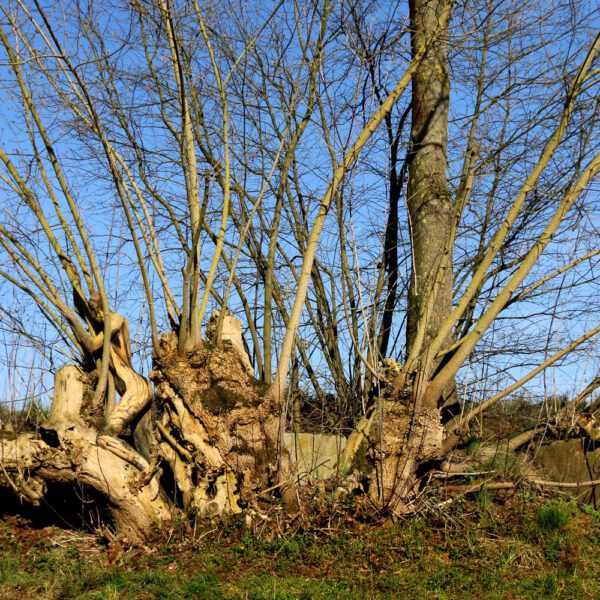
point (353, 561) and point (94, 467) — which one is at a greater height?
point (94, 467)

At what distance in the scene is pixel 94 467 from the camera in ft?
19.9

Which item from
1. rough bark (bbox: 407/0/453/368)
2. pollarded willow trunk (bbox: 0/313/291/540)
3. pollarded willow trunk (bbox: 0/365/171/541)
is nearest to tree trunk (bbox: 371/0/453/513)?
rough bark (bbox: 407/0/453/368)

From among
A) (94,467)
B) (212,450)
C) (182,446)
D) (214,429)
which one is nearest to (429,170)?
(214,429)

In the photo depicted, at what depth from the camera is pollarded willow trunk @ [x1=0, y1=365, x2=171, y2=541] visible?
19.9ft

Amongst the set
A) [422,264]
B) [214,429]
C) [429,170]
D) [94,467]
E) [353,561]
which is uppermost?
[429,170]

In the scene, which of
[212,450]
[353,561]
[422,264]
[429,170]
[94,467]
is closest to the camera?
[353,561]

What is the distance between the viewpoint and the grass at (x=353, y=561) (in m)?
5.04

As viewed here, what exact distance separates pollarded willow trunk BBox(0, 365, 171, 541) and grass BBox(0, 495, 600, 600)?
0.28 metres

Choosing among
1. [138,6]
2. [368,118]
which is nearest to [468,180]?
[368,118]

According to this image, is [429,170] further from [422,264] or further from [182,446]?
[182,446]

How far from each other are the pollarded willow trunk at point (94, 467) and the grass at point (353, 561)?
28 cm

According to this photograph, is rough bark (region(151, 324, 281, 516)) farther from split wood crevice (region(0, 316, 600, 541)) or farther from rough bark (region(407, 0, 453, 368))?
rough bark (region(407, 0, 453, 368))

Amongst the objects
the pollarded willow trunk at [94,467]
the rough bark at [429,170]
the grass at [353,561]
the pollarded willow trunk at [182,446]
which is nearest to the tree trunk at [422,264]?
the rough bark at [429,170]

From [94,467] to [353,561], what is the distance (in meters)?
2.23
